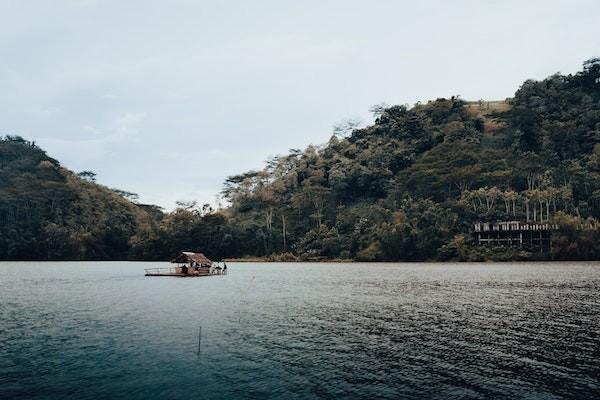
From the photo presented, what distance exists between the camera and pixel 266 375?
2412cm

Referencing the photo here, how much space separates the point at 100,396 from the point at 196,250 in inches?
6615

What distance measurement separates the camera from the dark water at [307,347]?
22.0 meters

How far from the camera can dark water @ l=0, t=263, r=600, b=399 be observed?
22.0 m

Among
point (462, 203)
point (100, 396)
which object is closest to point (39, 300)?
point (100, 396)

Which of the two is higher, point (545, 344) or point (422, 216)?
point (422, 216)

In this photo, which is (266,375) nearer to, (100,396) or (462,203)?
(100,396)

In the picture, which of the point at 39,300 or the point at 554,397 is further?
the point at 39,300

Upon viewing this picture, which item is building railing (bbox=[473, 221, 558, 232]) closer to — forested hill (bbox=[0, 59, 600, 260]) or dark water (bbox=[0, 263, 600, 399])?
forested hill (bbox=[0, 59, 600, 260])

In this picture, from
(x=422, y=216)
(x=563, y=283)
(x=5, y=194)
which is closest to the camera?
(x=563, y=283)

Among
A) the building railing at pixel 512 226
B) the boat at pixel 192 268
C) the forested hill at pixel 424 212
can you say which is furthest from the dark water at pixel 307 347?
the forested hill at pixel 424 212

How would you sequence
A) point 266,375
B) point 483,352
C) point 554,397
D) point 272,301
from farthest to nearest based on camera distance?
point 272,301 → point 483,352 → point 266,375 → point 554,397

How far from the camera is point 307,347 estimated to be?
3016cm

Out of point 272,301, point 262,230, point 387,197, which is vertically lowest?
point 272,301

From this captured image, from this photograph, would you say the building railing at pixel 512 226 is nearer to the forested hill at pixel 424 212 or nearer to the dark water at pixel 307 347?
the forested hill at pixel 424 212
